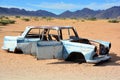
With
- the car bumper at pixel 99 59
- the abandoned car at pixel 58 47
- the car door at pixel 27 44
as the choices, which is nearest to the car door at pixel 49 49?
the abandoned car at pixel 58 47

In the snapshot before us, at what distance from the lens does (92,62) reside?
13.0 meters

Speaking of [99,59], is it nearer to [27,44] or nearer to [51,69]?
[51,69]

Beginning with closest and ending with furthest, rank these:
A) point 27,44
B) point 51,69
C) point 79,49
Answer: point 51,69 → point 79,49 → point 27,44

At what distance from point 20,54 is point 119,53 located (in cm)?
461

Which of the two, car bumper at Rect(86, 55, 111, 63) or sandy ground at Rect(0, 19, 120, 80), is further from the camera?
car bumper at Rect(86, 55, 111, 63)

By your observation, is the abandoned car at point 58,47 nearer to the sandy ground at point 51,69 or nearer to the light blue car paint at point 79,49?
the light blue car paint at point 79,49

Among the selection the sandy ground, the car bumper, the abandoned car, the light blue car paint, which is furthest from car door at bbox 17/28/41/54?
the car bumper

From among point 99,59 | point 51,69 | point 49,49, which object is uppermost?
point 49,49

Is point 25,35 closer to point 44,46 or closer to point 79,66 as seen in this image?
point 44,46

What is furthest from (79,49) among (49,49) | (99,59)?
(49,49)

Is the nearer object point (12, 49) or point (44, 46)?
point (44, 46)

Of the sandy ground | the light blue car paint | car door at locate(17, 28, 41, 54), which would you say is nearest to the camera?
the sandy ground

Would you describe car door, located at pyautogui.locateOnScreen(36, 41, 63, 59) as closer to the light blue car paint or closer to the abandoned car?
the abandoned car

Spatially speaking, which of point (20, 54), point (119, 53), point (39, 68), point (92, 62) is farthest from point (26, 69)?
point (119, 53)
